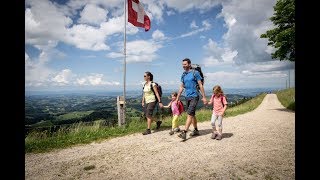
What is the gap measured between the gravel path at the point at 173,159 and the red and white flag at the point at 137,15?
6101mm

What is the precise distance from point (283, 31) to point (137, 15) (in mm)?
11165

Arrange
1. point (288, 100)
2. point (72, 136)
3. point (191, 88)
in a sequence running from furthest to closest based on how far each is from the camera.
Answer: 1. point (288, 100)
2. point (72, 136)
3. point (191, 88)

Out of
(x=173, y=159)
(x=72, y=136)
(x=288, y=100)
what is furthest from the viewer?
(x=288, y=100)

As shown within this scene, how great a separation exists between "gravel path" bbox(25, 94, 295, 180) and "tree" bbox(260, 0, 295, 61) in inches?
454

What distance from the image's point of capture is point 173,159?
6.26 metres

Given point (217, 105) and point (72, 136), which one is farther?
point (72, 136)

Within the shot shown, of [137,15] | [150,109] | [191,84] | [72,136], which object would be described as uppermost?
[137,15]

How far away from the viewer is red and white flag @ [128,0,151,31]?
12.2 metres

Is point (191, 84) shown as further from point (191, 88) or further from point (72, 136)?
point (72, 136)

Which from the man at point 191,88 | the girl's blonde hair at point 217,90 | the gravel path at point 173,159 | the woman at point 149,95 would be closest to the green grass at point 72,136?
the gravel path at point 173,159

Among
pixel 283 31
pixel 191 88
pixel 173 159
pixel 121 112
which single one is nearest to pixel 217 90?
pixel 191 88
